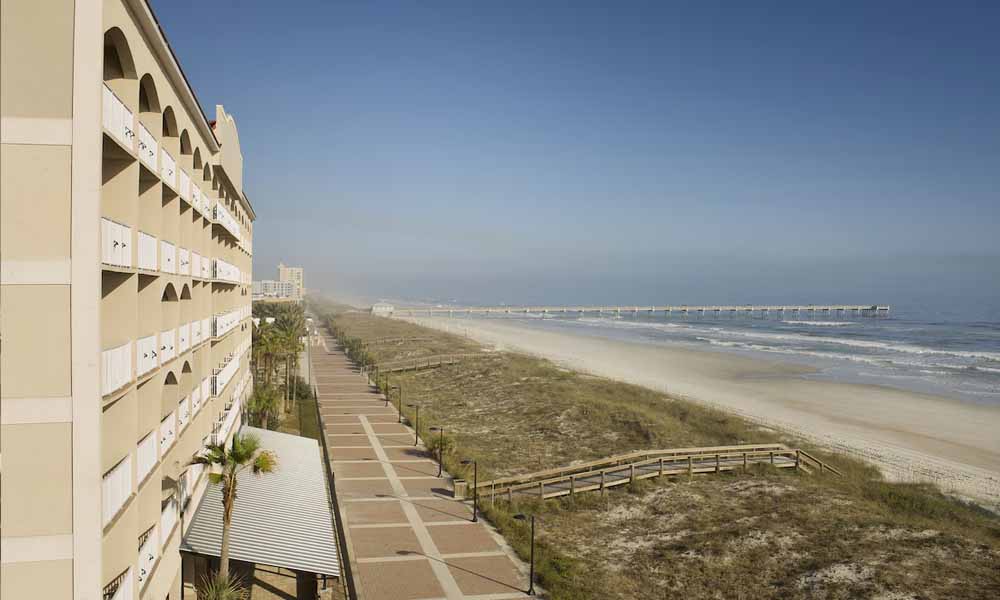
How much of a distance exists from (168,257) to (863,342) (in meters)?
115

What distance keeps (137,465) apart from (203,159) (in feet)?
38.8

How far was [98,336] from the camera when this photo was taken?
32.3ft

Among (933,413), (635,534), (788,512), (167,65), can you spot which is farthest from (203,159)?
(933,413)

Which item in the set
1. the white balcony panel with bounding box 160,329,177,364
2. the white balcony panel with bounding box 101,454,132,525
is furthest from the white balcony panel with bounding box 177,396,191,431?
the white balcony panel with bounding box 101,454,132,525

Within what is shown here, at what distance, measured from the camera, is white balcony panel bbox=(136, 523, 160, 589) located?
1365cm

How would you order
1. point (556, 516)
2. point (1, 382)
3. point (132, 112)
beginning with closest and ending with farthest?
1. point (1, 382)
2. point (132, 112)
3. point (556, 516)

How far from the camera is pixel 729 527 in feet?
82.7

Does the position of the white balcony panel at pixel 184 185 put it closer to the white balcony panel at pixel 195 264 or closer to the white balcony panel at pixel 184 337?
the white balcony panel at pixel 195 264

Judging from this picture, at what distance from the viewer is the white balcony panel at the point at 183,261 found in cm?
1745

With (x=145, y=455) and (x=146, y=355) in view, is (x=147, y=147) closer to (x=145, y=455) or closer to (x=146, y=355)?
(x=146, y=355)

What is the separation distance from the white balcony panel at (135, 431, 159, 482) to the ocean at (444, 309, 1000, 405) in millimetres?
63986

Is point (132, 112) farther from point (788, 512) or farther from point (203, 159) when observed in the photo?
point (788, 512)

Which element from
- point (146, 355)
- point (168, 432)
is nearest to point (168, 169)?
point (146, 355)

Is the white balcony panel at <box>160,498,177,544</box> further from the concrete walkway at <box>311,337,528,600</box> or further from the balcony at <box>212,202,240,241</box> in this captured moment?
the balcony at <box>212,202,240,241</box>
